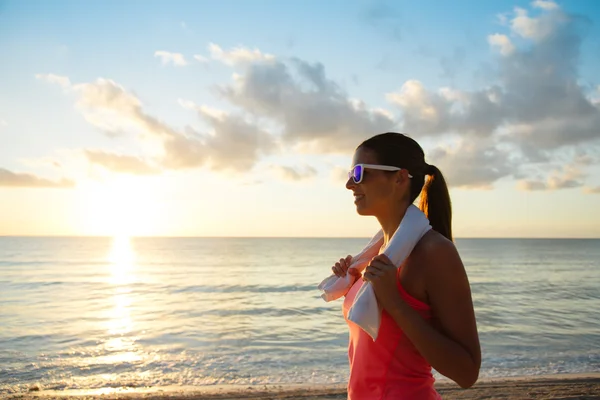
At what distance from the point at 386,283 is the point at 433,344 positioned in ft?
0.94

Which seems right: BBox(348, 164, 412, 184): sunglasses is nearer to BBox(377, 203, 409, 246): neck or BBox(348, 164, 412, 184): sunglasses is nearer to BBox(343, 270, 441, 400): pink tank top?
BBox(377, 203, 409, 246): neck

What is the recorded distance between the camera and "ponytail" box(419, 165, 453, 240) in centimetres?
234

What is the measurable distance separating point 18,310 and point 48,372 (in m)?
12.6

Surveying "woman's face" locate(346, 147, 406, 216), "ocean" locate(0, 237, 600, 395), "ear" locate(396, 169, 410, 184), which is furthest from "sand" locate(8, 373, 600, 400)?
"ear" locate(396, 169, 410, 184)

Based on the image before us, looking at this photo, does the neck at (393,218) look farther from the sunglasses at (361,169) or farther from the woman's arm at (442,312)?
the woman's arm at (442,312)

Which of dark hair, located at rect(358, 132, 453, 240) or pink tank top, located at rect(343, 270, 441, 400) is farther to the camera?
dark hair, located at rect(358, 132, 453, 240)

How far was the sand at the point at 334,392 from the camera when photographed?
8305 mm

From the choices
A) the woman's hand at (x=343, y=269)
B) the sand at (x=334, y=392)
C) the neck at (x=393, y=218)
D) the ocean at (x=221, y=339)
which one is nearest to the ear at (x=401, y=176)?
the neck at (x=393, y=218)

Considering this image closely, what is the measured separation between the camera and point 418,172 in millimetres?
2279

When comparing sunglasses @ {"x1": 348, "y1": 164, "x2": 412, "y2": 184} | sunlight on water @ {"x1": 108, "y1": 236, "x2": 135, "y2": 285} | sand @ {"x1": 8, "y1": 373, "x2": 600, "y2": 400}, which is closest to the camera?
sunglasses @ {"x1": 348, "y1": 164, "x2": 412, "y2": 184}

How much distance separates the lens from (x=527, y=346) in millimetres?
13938

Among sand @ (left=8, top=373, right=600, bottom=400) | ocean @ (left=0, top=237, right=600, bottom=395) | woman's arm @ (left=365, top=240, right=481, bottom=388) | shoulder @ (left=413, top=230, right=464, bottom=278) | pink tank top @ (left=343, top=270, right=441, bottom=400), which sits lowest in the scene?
ocean @ (left=0, top=237, right=600, bottom=395)

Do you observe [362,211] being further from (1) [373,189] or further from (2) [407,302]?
(2) [407,302]

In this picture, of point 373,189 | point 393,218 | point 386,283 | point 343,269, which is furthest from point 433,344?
point 343,269
